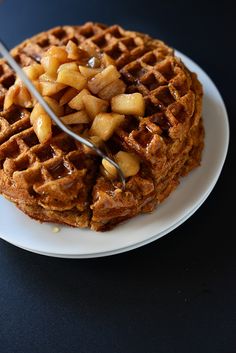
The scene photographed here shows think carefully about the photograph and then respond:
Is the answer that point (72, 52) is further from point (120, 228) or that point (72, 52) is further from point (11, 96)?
point (120, 228)

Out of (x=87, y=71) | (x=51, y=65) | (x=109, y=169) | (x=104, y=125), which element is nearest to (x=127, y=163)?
(x=109, y=169)

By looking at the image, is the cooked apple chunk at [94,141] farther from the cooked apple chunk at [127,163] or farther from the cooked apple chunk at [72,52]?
the cooked apple chunk at [72,52]

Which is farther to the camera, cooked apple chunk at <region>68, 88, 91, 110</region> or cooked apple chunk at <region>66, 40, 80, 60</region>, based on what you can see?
cooked apple chunk at <region>66, 40, 80, 60</region>

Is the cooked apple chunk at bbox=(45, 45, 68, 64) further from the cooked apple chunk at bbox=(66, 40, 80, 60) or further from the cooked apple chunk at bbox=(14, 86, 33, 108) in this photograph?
the cooked apple chunk at bbox=(14, 86, 33, 108)

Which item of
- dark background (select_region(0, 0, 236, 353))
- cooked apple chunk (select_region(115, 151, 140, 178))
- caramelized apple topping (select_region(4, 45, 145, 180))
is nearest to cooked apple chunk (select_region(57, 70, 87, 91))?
caramelized apple topping (select_region(4, 45, 145, 180))

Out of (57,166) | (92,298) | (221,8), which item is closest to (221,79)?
(221,8)

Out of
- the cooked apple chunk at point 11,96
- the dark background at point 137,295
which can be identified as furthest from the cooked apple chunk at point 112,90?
the dark background at point 137,295

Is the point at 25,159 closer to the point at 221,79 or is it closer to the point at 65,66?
the point at 65,66
